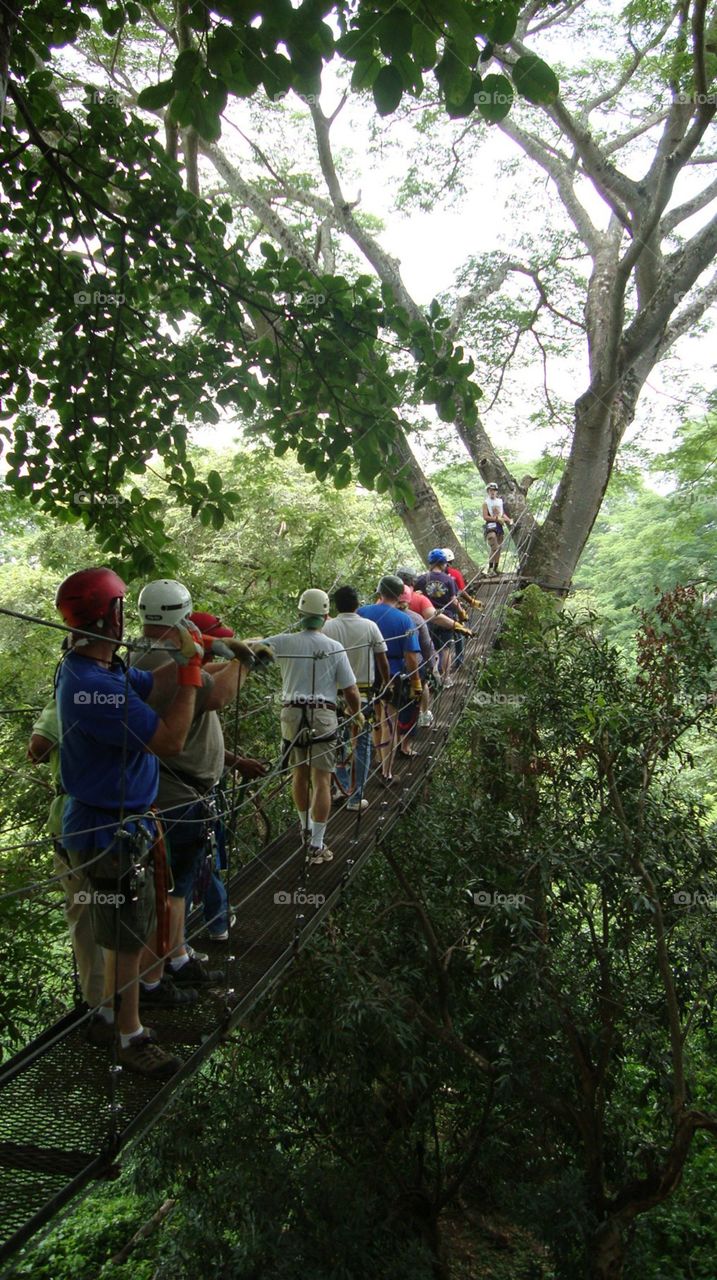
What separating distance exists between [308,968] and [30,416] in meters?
2.07

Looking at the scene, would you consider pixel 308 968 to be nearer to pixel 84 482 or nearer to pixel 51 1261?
pixel 84 482

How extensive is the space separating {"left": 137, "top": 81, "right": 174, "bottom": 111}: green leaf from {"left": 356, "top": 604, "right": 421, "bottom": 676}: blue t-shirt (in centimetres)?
205

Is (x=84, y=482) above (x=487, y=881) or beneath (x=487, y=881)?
above

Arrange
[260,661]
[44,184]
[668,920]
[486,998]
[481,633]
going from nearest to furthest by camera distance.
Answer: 1. [260,661]
2. [44,184]
3. [668,920]
4. [486,998]
5. [481,633]

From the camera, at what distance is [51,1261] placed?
499cm

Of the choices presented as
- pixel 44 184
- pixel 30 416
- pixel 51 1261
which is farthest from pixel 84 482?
pixel 51 1261

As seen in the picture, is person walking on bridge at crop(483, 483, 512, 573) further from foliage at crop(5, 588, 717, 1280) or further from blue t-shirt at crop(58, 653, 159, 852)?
blue t-shirt at crop(58, 653, 159, 852)

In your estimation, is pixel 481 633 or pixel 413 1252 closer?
pixel 413 1252

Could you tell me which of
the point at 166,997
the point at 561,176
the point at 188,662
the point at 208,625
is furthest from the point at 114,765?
the point at 561,176

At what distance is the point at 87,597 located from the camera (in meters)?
1.56

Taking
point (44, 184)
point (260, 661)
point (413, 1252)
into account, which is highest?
point (44, 184)

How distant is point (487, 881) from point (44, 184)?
9.52ft

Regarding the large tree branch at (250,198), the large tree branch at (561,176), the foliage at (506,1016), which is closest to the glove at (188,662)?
the foliage at (506,1016)

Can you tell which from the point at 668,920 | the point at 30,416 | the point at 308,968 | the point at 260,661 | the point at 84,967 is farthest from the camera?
the point at 668,920
